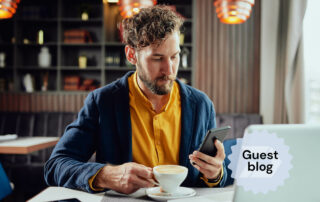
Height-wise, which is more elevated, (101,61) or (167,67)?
(101,61)

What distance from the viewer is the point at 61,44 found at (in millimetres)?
4234

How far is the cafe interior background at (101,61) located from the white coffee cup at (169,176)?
2.79 metres

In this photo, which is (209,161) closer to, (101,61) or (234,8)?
(234,8)

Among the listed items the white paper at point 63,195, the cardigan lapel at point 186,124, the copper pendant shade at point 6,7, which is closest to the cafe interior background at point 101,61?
the copper pendant shade at point 6,7

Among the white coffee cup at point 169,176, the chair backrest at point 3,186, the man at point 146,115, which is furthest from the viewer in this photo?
the chair backrest at point 3,186

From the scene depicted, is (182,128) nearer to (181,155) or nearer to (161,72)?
(181,155)

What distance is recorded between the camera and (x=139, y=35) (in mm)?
1336

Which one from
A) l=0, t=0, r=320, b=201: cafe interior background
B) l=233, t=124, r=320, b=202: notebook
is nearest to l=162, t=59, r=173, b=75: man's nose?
l=233, t=124, r=320, b=202: notebook

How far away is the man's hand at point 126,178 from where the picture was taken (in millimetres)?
916

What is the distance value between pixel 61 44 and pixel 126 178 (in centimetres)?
367

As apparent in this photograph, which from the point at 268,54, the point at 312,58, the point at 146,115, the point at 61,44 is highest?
the point at 61,44

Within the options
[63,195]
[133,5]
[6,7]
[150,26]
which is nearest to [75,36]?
[6,7]

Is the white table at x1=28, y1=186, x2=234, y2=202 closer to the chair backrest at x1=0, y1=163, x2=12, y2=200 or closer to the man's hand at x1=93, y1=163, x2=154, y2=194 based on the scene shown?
the man's hand at x1=93, y1=163, x2=154, y2=194

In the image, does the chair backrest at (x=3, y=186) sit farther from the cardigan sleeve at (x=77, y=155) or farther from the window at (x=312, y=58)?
the window at (x=312, y=58)
